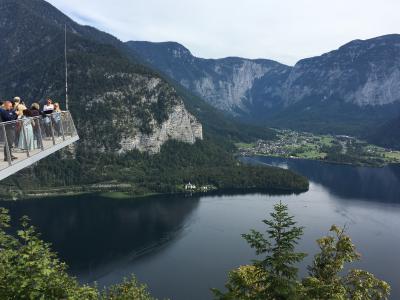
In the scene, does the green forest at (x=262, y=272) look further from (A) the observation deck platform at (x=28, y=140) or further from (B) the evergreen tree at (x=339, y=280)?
(A) the observation deck platform at (x=28, y=140)

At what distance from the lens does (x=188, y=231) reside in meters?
128

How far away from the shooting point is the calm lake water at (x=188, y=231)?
321ft

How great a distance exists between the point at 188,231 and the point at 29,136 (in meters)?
112

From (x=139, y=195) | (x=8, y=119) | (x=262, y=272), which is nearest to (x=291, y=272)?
(x=262, y=272)

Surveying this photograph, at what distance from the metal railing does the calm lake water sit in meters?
67.3

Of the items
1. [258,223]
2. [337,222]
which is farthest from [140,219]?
[337,222]

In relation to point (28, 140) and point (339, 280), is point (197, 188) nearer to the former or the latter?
point (339, 280)

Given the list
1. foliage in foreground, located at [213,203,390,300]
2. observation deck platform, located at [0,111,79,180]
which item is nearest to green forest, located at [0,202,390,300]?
foliage in foreground, located at [213,203,390,300]

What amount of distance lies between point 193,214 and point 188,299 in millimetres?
65616

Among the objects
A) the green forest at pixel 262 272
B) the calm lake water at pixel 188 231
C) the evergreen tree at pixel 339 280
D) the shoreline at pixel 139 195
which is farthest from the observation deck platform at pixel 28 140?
the shoreline at pixel 139 195

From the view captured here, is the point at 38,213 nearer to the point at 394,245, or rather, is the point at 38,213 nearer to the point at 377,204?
the point at 394,245

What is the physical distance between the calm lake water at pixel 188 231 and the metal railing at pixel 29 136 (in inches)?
2651

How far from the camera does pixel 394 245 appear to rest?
115 meters

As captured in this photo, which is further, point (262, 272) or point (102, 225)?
point (102, 225)
